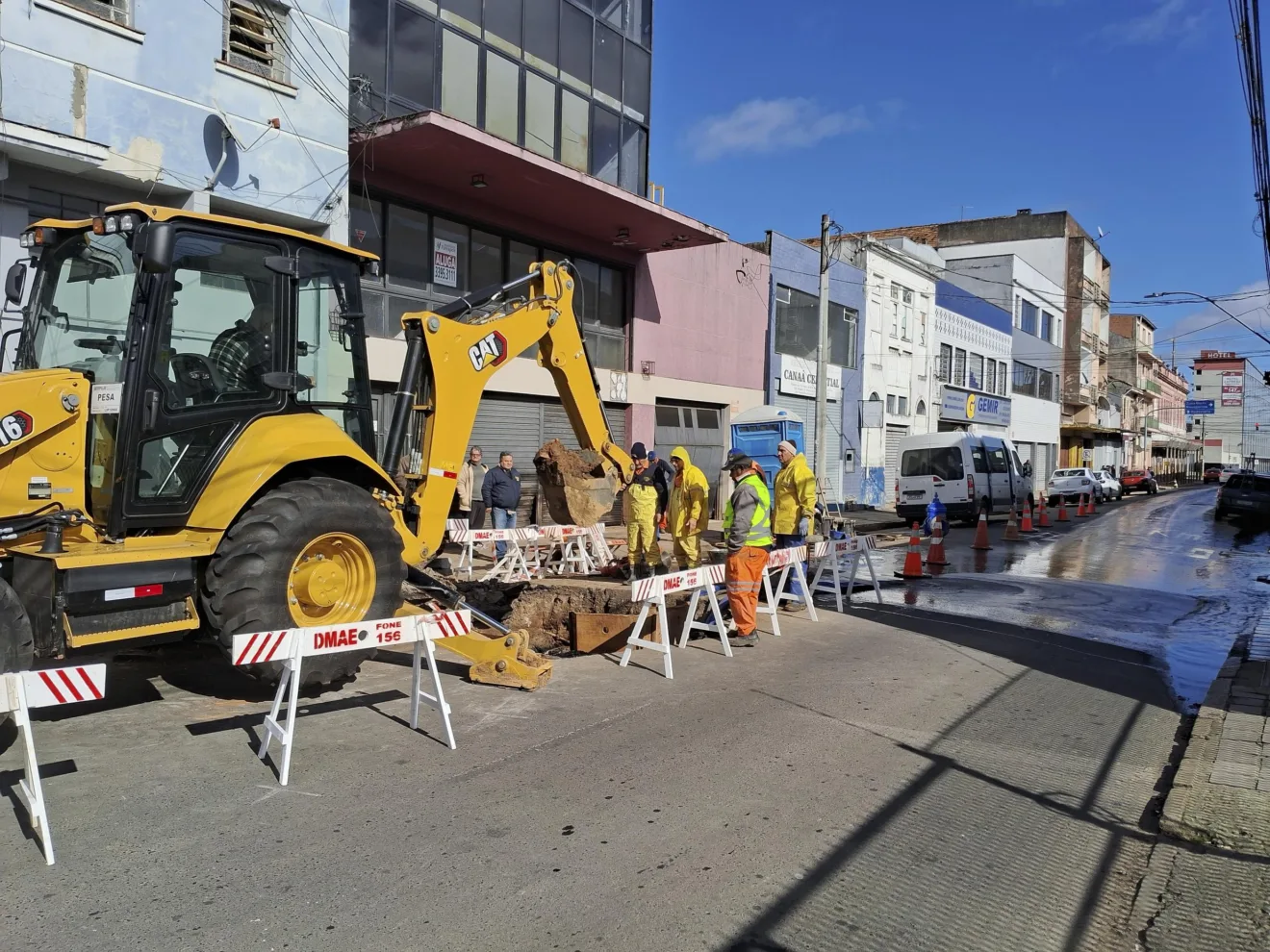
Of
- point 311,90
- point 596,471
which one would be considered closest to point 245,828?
point 596,471

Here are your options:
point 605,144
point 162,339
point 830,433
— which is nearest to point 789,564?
point 162,339

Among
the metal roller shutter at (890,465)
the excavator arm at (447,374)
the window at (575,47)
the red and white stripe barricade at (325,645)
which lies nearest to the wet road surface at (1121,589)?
the red and white stripe barricade at (325,645)

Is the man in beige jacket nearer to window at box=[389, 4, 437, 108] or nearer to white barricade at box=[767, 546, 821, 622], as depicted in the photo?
white barricade at box=[767, 546, 821, 622]

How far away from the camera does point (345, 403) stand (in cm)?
671

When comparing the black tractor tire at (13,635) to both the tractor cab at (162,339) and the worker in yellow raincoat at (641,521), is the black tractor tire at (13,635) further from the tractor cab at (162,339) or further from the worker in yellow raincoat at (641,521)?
the worker in yellow raincoat at (641,521)

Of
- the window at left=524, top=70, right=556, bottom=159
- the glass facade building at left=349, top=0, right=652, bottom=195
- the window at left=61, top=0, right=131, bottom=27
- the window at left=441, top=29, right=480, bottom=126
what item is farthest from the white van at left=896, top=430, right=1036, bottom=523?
the window at left=61, top=0, right=131, bottom=27

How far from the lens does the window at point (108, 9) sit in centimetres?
1039

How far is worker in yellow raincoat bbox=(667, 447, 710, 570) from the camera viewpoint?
31.9 ft

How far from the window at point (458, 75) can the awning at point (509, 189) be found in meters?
1.06

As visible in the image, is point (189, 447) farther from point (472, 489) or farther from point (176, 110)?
point (472, 489)

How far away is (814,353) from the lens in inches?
1123

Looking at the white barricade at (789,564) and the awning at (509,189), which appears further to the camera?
the awning at (509,189)

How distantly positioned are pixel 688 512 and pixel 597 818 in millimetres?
5553

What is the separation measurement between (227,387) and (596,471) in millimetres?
4673
